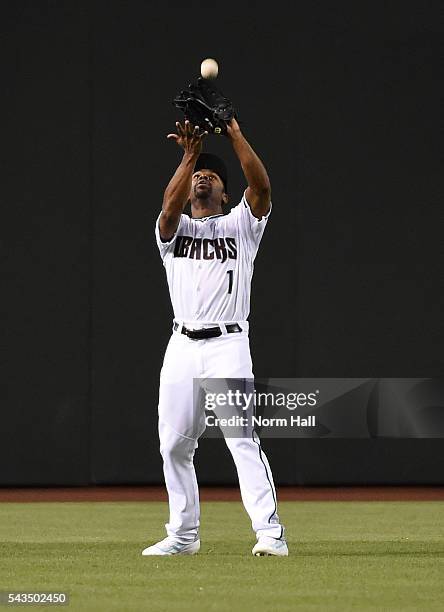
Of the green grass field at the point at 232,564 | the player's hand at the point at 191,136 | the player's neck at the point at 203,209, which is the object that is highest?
the player's hand at the point at 191,136

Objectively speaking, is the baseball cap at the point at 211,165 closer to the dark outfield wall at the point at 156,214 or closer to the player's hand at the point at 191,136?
the player's hand at the point at 191,136

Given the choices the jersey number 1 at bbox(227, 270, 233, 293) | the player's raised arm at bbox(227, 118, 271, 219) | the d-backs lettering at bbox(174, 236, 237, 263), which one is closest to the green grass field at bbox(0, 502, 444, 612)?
the jersey number 1 at bbox(227, 270, 233, 293)

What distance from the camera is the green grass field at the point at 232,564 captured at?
15.4ft

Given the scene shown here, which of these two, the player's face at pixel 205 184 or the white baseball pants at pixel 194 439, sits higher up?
the player's face at pixel 205 184

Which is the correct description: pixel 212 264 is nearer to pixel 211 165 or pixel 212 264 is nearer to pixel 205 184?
pixel 205 184

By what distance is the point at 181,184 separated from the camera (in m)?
6.02

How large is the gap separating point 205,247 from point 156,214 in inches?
187

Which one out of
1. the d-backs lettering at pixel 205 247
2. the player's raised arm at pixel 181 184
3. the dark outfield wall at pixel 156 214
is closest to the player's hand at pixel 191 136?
the player's raised arm at pixel 181 184

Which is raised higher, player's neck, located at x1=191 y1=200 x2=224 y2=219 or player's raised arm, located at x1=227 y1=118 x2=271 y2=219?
player's raised arm, located at x1=227 y1=118 x2=271 y2=219

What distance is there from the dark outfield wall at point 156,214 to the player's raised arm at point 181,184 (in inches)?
187

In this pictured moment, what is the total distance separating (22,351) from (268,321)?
6.89ft

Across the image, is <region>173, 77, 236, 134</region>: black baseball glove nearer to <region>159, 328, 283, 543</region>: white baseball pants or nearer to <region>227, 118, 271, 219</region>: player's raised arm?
<region>227, 118, 271, 219</region>: player's raised arm

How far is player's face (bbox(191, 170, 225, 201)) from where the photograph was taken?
6.29 meters

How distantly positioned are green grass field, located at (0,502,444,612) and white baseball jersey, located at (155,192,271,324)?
3.84 ft
